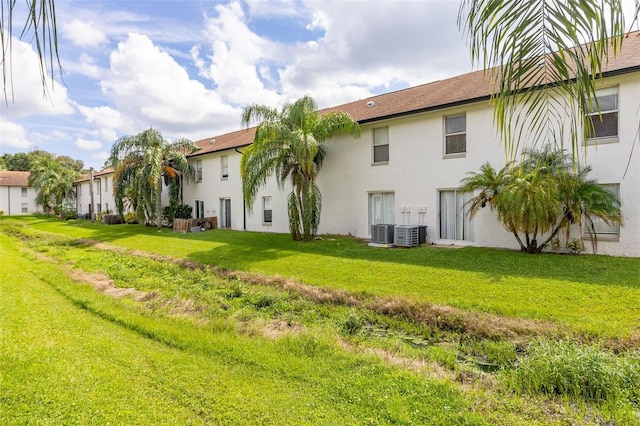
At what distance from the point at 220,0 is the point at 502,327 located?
6747 mm

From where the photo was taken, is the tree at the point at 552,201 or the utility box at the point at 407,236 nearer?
the tree at the point at 552,201

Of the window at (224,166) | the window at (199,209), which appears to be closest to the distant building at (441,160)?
the window at (224,166)

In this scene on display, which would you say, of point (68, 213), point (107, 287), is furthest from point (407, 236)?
point (68, 213)

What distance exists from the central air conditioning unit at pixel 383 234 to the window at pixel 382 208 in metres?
1.21

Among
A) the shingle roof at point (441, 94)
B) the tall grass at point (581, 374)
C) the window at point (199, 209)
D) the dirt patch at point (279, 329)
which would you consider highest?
the shingle roof at point (441, 94)

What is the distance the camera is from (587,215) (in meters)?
9.25

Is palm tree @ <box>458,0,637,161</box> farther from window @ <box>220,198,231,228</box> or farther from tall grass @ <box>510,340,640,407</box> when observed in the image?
window @ <box>220,198,231,228</box>

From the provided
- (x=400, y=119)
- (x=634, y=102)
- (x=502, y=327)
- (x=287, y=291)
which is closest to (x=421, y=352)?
(x=502, y=327)

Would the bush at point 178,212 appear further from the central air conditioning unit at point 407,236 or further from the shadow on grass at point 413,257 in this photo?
the central air conditioning unit at point 407,236

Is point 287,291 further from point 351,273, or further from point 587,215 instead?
point 587,215

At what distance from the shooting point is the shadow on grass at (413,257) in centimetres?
809

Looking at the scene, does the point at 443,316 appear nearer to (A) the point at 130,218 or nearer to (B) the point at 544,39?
(B) the point at 544,39

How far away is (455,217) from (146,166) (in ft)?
60.4

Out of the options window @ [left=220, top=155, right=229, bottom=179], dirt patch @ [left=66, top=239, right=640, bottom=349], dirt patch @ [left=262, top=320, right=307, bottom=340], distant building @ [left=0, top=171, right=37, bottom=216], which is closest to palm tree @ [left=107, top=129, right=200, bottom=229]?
window @ [left=220, top=155, right=229, bottom=179]
